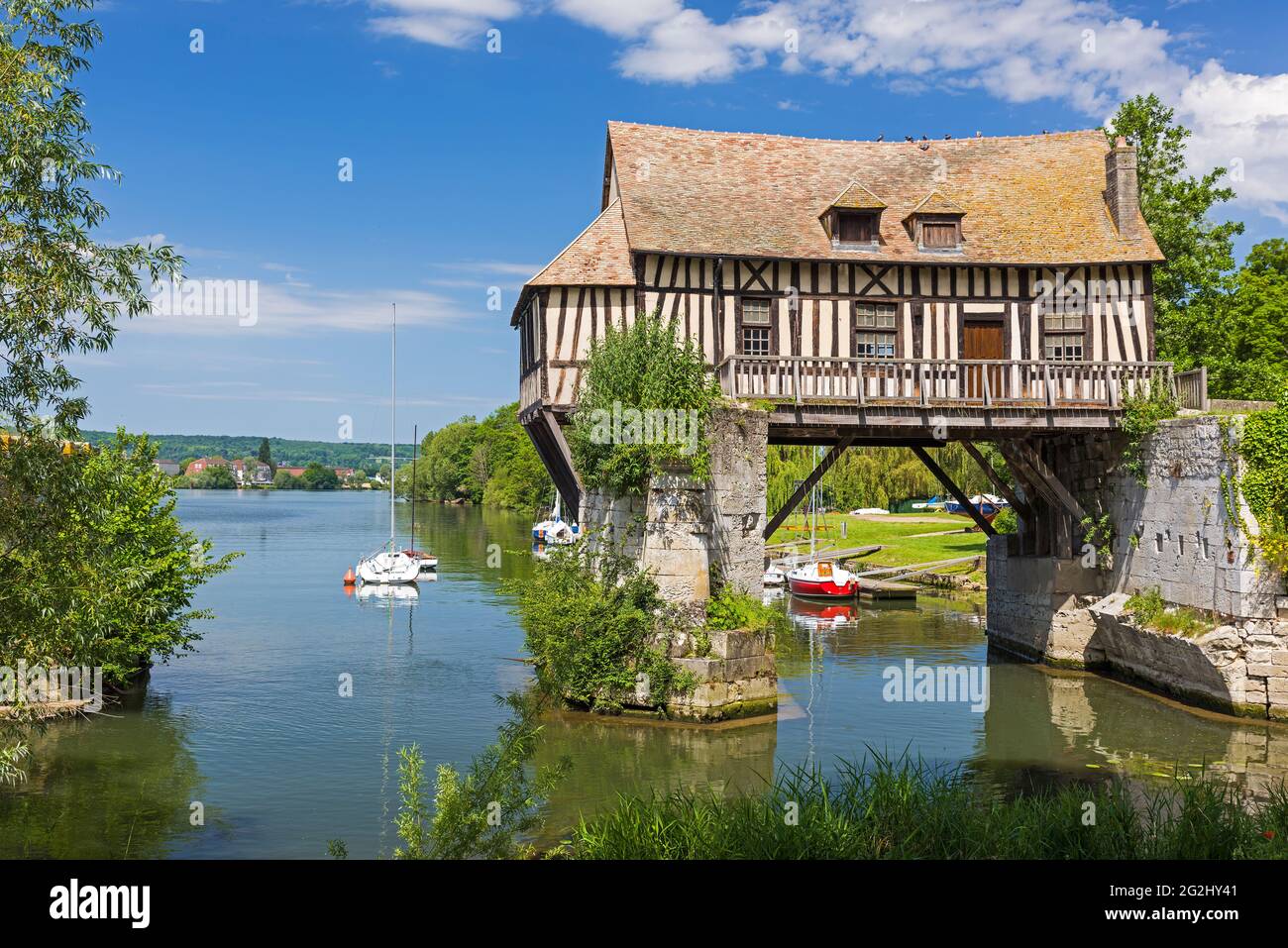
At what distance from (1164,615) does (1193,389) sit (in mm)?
4384

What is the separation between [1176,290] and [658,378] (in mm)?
18060

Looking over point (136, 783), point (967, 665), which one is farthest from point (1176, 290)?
point (136, 783)

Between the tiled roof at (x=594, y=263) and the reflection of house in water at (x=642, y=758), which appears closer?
the reflection of house in water at (x=642, y=758)

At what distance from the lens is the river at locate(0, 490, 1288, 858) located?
14.0 meters

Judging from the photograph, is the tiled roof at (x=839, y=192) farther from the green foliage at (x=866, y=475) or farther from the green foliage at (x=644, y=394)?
the green foliage at (x=866, y=475)

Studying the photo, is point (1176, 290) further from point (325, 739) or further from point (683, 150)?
point (325, 739)

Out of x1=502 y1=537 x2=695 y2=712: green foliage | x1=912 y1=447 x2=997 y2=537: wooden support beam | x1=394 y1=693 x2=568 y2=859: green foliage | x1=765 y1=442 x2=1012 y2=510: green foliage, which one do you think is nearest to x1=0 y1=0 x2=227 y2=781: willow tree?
x1=394 y1=693 x2=568 y2=859: green foliage

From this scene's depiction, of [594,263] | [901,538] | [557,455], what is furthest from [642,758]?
[901,538]

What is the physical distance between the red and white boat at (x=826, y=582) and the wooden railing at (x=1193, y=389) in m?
16.6

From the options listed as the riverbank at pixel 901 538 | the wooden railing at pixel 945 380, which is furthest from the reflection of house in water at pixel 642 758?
the riverbank at pixel 901 538

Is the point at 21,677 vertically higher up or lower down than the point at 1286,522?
lower down

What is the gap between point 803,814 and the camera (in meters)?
9.55

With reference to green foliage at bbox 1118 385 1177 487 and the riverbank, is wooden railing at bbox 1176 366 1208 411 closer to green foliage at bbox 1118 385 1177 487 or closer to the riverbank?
green foliage at bbox 1118 385 1177 487

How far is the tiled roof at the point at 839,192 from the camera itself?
72.7ft
